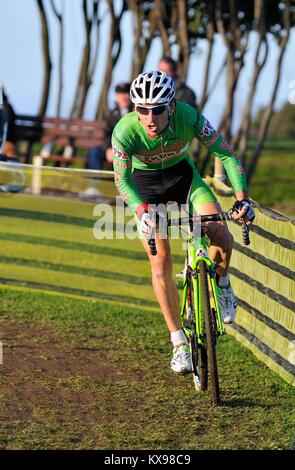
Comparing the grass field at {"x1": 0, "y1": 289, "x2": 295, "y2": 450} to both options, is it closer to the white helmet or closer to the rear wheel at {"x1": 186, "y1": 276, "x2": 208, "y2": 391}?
the rear wheel at {"x1": 186, "y1": 276, "x2": 208, "y2": 391}

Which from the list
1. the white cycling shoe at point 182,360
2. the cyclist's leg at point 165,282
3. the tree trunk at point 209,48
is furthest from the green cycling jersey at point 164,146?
the tree trunk at point 209,48

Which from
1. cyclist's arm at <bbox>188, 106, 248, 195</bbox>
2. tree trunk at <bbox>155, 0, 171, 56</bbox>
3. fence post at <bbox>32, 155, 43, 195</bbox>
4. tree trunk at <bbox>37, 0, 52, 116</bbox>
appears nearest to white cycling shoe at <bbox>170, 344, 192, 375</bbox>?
cyclist's arm at <bbox>188, 106, 248, 195</bbox>

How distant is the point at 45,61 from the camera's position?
26250mm

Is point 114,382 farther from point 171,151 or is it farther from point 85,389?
point 171,151

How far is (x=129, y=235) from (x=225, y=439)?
467 cm

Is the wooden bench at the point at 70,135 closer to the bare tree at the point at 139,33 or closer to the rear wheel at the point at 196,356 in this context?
the bare tree at the point at 139,33

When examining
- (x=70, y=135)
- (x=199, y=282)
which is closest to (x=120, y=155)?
(x=199, y=282)

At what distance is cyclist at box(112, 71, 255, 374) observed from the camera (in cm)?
695

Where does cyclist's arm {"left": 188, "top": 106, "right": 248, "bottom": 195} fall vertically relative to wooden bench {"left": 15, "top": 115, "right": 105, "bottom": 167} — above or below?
above

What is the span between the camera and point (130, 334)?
9.18 metres

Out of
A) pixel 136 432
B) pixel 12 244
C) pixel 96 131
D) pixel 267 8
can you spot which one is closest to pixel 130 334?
pixel 12 244

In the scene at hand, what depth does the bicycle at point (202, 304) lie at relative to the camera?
266 inches

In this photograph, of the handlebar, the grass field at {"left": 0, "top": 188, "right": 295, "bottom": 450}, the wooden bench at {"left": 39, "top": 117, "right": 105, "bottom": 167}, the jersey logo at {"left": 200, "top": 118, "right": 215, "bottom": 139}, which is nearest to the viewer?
the grass field at {"left": 0, "top": 188, "right": 295, "bottom": 450}

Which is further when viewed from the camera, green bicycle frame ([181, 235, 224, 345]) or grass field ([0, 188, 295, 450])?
green bicycle frame ([181, 235, 224, 345])
